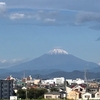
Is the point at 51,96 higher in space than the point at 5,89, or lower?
lower

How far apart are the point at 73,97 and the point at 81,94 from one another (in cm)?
106

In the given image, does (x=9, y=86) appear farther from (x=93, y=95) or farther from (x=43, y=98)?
(x=93, y=95)

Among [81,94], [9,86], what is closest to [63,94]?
[81,94]

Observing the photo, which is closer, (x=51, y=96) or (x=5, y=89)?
(x=51, y=96)

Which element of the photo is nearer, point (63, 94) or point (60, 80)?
point (63, 94)

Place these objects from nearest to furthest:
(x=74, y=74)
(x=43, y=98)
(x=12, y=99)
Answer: (x=12, y=99) → (x=43, y=98) → (x=74, y=74)

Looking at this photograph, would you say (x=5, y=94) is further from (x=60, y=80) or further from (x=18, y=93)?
(x=60, y=80)

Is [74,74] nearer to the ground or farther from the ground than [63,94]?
farther from the ground

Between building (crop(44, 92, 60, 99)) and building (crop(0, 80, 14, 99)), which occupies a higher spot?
building (crop(0, 80, 14, 99))

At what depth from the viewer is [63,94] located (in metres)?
31.9

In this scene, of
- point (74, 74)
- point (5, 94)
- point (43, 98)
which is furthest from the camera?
point (74, 74)

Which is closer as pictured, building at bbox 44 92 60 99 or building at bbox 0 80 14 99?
building at bbox 44 92 60 99

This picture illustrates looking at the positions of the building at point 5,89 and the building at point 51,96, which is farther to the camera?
the building at point 5,89

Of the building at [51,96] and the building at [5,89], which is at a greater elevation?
the building at [5,89]
